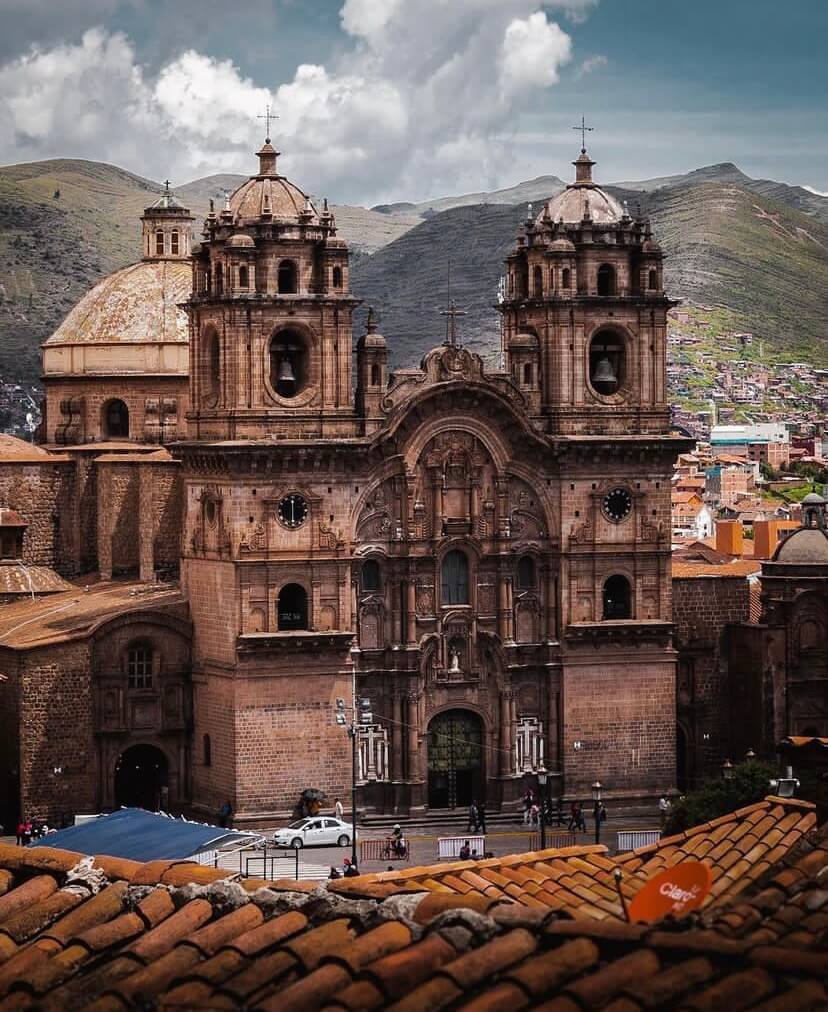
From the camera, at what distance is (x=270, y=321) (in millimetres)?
60781

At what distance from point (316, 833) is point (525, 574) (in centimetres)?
914

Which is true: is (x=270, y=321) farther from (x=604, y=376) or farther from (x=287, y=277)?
(x=604, y=376)

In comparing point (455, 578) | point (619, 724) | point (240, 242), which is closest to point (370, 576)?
point (455, 578)

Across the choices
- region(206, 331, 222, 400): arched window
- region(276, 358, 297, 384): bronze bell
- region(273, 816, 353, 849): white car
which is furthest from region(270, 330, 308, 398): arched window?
region(273, 816, 353, 849): white car

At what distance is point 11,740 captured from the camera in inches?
2378

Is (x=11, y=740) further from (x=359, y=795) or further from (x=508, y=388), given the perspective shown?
(x=508, y=388)

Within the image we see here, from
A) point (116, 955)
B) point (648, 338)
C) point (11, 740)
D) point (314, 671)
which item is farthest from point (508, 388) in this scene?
point (116, 955)

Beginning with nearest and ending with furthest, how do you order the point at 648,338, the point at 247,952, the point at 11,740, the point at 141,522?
the point at 247,952 < the point at 11,740 < the point at 648,338 < the point at 141,522

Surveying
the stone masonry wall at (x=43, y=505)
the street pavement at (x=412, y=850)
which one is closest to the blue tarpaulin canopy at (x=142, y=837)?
the street pavement at (x=412, y=850)

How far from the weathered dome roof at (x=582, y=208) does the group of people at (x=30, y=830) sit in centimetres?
1887

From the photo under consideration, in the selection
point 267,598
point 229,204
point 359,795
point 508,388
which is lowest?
point 359,795

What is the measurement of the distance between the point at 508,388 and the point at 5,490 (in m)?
14.6

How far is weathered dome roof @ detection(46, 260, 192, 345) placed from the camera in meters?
71.5

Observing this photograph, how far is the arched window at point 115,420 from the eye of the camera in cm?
7169
